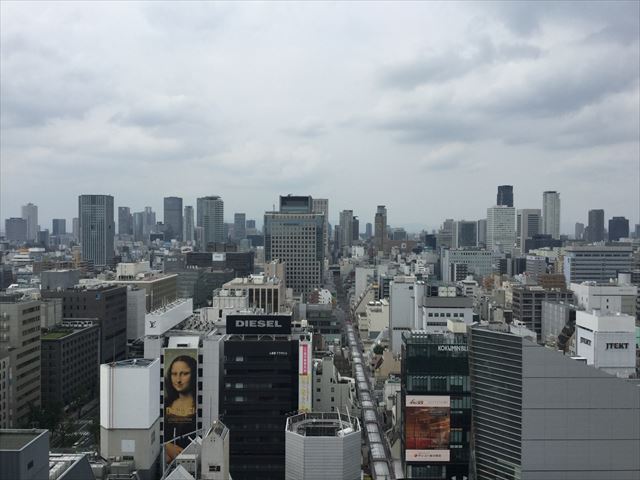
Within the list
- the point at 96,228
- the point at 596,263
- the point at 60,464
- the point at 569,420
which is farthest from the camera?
the point at 96,228

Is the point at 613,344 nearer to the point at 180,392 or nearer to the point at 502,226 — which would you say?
the point at 180,392

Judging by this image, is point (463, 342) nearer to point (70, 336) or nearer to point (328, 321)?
point (70, 336)

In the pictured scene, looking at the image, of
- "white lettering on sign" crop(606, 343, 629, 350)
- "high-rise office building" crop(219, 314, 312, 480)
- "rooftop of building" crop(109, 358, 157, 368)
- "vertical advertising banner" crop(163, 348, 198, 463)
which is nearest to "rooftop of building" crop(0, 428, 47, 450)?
"rooftop of building" crop(109, 358, 157, 368)

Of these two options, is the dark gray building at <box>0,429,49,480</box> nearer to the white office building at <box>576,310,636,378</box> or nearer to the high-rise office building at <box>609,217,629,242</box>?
the white office building at <box>576,310,636,378</box>

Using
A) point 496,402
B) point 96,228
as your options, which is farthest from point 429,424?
point 96,228

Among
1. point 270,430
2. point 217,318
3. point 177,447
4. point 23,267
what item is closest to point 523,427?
point 270,430
